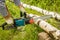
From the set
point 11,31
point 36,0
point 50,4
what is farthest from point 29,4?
point 11,31

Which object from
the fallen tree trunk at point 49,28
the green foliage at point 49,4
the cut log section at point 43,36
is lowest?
the green foliage at point 49,4

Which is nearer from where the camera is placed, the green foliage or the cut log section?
the cut log section

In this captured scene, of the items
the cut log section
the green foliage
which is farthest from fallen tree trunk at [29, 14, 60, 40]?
the green foliage

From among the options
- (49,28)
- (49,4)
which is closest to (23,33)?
(49,28)

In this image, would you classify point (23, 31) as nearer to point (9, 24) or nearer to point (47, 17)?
point (9, 24)

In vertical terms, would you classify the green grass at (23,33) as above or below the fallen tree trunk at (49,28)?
below

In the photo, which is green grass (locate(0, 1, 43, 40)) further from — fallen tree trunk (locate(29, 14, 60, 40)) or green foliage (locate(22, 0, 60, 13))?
green foliage (locate(22, 0, 60, 13))

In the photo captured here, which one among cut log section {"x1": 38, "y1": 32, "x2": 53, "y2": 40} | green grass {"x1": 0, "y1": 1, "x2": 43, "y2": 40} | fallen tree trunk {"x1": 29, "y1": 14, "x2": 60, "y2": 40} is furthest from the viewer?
green grass {"x1": 0, "y1": 1, "x2": 43, "y2": 40}

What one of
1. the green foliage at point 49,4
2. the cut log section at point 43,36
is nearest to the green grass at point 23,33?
Result: the cut log section at point 43,36

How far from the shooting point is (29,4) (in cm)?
843

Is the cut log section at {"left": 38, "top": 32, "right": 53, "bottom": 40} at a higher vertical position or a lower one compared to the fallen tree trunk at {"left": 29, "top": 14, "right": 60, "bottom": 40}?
lower

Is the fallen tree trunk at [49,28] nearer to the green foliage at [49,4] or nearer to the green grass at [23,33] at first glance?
the green grass at [23,33]

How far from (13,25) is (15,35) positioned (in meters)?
0.43

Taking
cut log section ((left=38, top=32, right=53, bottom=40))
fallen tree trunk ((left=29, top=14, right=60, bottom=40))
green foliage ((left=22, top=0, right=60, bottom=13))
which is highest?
fallen tree trunk ((left=29, top=14, right=60, bottom=40))
